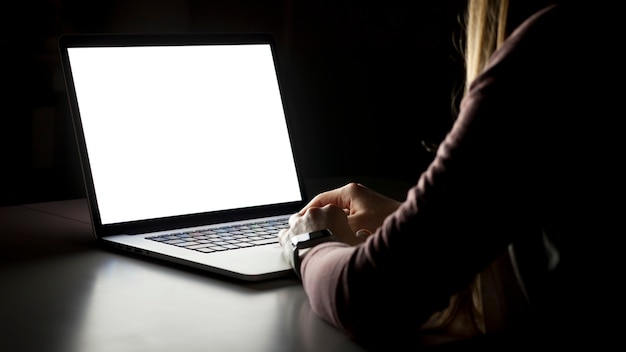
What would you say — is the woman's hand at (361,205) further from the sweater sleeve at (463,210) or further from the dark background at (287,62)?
the dark background at (287,62)

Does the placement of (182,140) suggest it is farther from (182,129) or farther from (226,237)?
(226,237)

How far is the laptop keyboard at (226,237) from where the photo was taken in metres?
1.05

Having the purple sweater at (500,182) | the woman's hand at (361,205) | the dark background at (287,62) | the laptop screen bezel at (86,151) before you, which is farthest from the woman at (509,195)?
the dark background at (287,62)

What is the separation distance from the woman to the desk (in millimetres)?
63

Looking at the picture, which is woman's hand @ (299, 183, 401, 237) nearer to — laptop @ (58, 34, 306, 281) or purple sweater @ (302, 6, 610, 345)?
laptop @ (58, 34, 306, 281)

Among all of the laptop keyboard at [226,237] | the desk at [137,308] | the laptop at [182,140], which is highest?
the laptop at [182,140]

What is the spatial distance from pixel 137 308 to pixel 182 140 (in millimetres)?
476

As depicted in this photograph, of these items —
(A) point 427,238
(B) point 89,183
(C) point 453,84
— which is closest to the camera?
(A) point 427,238

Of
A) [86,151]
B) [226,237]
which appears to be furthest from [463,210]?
[86,151]

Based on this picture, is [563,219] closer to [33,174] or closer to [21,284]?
[21,284]

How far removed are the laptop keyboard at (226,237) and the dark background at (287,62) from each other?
2.65ft

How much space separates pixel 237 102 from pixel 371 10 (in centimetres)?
93

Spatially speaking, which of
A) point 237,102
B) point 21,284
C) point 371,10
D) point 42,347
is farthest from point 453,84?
point 42,347

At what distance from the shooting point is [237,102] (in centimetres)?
131
